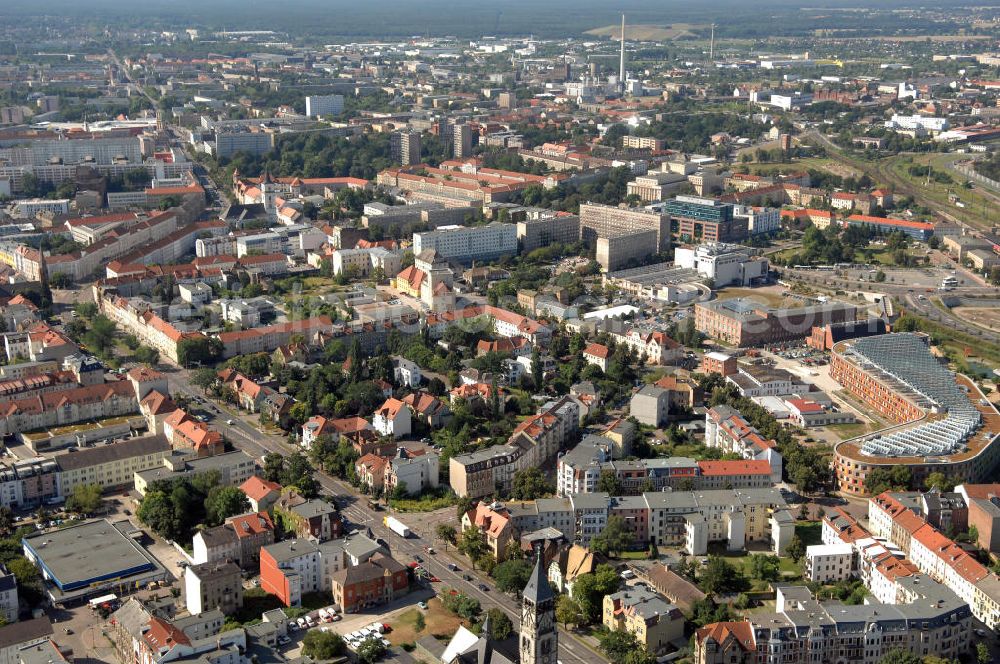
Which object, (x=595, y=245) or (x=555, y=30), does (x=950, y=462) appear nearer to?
(x=595, y=245)

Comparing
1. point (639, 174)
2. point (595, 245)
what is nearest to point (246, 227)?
point (595, 245)

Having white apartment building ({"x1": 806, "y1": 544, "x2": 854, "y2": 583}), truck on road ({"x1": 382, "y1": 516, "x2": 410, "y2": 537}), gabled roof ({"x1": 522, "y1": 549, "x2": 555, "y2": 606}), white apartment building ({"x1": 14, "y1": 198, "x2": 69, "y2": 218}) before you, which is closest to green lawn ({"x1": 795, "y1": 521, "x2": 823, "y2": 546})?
white apartment building ({"x1": 806, "y1": 544, "x2": 854, "y2": 583})

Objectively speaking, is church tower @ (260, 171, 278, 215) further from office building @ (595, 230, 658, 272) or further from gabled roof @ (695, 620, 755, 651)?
Answer: gabled roof @ (695, 620, 755, 651)

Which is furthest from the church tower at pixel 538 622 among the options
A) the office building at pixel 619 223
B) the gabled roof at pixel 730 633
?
the office building at pixel 619 223

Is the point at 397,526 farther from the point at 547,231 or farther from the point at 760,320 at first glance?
the point at 547,231

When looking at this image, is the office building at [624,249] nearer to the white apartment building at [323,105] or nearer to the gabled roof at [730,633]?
the gabled roof at [730,633]
